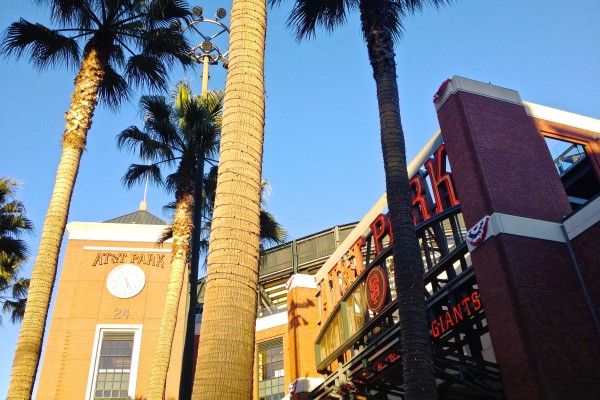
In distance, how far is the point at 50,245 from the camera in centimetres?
1126

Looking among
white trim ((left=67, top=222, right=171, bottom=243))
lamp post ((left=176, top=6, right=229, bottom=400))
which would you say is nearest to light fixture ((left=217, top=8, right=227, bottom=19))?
lamp post ((left=176, top=6, right=229, bottom=400))

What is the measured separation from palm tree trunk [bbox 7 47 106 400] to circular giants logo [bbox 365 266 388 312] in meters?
9.66

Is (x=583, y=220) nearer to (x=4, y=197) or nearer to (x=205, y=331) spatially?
(x=205, y=331)

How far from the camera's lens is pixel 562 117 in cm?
1703

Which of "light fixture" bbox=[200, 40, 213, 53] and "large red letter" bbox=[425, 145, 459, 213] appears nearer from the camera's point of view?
"large red letter" bbox=[425, 145, 459, 213]

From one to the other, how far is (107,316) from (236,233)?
23.9m

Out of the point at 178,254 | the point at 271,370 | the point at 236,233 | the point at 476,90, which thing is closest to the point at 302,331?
the point at 271,370

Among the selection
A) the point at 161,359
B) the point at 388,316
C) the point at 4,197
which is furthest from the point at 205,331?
the point at 4,197

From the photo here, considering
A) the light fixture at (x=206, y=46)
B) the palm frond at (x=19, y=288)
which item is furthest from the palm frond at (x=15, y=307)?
the light fixture at (x=206, y=46)

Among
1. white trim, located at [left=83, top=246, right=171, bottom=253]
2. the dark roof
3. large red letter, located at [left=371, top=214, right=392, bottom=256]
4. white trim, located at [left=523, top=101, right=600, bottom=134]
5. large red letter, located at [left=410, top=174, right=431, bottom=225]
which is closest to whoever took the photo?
white trim, located at [left=523, top=101, right=600, bottom=134]

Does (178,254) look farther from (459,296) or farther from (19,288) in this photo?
(19,288)

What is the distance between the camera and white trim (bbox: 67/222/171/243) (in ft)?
95.9

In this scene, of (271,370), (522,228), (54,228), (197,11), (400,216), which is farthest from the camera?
(271,370)

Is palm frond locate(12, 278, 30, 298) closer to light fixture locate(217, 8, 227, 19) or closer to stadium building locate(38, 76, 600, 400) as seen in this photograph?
stadium building locate(38, 76, 600, 400)
